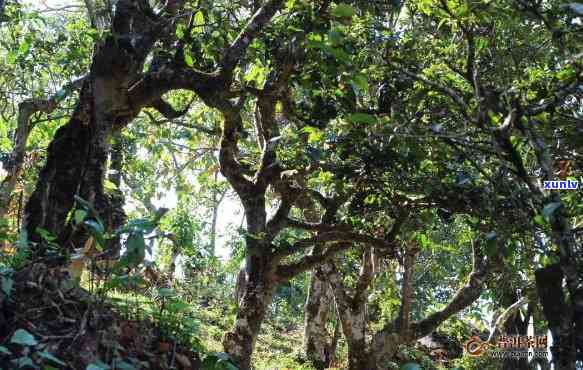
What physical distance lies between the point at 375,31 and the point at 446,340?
1310 centimetres

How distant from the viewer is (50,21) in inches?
468

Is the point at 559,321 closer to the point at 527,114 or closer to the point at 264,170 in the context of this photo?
the point at 527,114

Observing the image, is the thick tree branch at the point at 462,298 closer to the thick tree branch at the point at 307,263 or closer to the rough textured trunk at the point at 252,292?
the thick tree branch at the point at 307,263

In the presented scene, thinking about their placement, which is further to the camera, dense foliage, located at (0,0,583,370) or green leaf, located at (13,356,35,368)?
dense foliage, located at (0,0,583,370)

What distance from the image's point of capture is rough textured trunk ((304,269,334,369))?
467 inches

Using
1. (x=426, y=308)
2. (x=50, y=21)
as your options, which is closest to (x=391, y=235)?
(x=50, y=21)

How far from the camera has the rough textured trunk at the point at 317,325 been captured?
1187cm

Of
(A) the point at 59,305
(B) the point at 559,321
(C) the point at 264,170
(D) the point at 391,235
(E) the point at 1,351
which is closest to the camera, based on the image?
(B) the point at 559,321

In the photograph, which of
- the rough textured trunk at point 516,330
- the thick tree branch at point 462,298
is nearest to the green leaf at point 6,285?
the thick tree branch at point 462,298

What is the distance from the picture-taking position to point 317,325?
40.1 ft

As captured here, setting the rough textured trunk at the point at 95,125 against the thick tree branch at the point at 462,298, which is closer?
the rough textured trunk at the point at 95,125

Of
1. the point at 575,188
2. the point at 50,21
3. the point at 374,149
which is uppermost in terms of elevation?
the point at 50,21

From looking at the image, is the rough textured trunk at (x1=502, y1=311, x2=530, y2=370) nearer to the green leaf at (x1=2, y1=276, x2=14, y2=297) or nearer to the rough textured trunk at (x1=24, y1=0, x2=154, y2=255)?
the rough textured trunk at (x1=24, y1=0, x2=154, y2=255)

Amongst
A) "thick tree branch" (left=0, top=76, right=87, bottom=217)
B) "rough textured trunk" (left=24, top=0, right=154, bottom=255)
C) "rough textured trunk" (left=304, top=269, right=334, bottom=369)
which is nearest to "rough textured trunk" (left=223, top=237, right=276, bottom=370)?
"rough textured trunk" (left=24, top=0, right=154, bottom=255)
